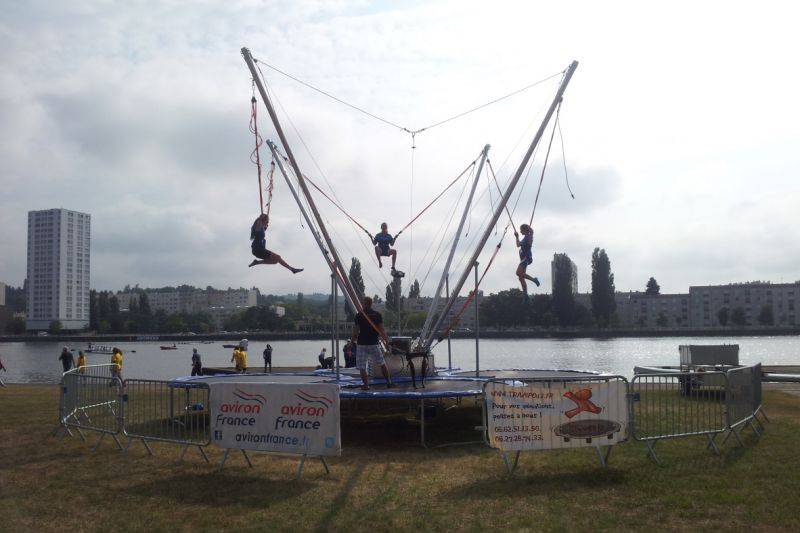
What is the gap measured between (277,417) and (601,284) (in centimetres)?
12172

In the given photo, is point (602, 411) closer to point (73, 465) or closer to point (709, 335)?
point (73, 465)

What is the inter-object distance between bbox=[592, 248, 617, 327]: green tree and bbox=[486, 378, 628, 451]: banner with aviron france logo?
120 m

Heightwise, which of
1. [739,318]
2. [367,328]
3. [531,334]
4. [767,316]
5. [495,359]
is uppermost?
[367,328]

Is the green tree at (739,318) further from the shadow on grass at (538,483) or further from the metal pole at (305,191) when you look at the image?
the shadow on grass at (538,483)

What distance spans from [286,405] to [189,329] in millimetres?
199900

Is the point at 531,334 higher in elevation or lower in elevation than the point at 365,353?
lower

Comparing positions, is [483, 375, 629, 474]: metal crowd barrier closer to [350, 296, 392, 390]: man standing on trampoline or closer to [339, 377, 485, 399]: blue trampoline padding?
[339, 377, 485, 399]: blue trampoline padding

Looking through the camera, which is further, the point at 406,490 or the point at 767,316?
the point at 767,316

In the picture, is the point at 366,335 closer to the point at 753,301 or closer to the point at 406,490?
the point at 406,490

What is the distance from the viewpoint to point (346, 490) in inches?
350

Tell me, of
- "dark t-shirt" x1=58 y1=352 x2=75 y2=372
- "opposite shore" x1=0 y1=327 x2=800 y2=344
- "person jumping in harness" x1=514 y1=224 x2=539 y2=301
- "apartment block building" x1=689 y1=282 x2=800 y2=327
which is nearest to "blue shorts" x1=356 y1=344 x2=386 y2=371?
"person jumping in harness" x1=514 y1=224 x2=539 y2=301

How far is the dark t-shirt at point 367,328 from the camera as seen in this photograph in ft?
45.5

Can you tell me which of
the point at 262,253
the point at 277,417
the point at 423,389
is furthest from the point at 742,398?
the point at 262,253

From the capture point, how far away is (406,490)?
350 inches
